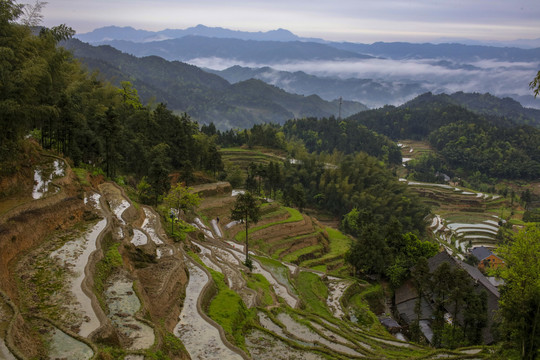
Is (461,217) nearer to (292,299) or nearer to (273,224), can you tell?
(273,224)

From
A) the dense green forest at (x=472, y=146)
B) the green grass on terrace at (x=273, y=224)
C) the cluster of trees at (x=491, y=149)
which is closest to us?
the green grass on terrace at (x=273, y=224)

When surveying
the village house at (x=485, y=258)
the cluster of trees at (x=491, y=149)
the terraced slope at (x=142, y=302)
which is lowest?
the village house at (x=485, y=258)

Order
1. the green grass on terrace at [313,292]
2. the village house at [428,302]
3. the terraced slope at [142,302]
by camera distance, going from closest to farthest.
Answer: the terraced slope at [142,302]
the village house at [428,302]
the green grass on terrace at [313,292]

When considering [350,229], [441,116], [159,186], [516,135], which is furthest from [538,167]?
[159,186]

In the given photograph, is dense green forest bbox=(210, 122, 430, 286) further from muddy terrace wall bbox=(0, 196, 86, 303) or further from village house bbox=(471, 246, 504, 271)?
muddy terrace wall bbox=(0, 196, 86, 303)

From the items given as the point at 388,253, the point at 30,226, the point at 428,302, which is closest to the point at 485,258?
the point at 388,253

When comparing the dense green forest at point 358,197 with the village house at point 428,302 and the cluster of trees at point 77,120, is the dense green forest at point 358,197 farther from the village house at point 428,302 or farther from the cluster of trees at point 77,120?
the cluster of trees at point 77,120

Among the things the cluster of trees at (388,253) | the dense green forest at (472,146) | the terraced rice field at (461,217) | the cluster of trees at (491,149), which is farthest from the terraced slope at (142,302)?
the cluster of trees at (491,149)

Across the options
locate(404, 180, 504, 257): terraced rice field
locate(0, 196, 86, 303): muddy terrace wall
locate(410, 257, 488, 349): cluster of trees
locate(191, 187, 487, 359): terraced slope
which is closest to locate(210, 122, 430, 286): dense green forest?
locate(191, 187, 487, 359): terraced slope
